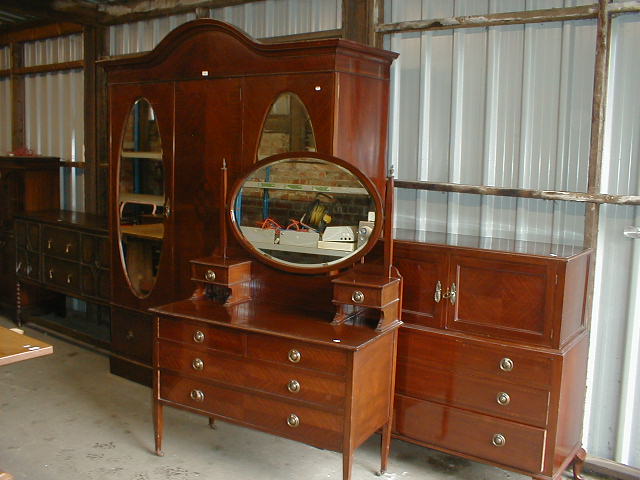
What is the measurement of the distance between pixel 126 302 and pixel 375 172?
213 centimetres

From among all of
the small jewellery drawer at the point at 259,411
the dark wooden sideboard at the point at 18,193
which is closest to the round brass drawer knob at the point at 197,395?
the small jewellery drawer at the point at 259,411

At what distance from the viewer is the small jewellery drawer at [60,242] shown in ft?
18.3

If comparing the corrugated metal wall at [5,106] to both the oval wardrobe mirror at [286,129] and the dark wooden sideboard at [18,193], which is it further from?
the oval wardrobe mirror at [286,129]

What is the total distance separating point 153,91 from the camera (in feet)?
14.7

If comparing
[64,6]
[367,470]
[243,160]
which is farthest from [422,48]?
[64,6]

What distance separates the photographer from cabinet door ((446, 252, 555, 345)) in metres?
3.21

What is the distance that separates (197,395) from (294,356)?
0.68 metres

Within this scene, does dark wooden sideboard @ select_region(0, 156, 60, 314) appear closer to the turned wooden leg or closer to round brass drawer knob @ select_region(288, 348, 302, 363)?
round brass drawer knob @ select_region(288, 348, 302, 363)

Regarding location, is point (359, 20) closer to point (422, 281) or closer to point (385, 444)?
point (422, 281)

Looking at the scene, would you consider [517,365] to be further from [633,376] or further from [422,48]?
[422,48]

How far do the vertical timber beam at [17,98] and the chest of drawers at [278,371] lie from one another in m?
4.31

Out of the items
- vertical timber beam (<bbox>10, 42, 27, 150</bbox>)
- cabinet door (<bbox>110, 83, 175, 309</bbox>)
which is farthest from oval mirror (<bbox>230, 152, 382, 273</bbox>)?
vertical timber beam (<bbox>10, 42, 27, 150</bbox>)

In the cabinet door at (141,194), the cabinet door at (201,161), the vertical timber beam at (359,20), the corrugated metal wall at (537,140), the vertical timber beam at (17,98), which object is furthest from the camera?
the vertical timber beam at (17,98)

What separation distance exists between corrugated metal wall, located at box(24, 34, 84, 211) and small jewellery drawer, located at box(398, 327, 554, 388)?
4.03 metres
